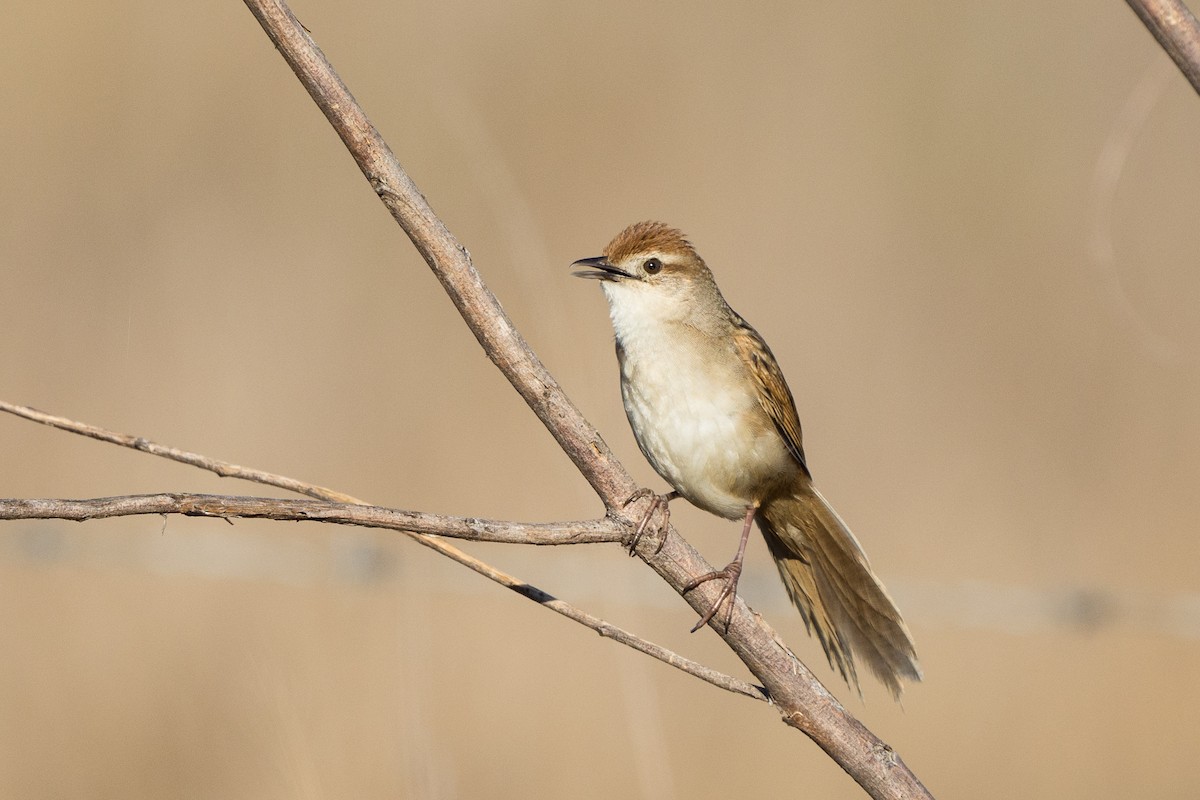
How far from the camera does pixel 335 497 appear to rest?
58.0 inches

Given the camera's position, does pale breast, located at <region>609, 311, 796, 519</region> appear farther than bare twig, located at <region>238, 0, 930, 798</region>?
Yes

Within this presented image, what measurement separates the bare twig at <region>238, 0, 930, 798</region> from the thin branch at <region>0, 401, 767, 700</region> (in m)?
0.07

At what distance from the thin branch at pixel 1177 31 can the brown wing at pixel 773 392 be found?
6.77 ft

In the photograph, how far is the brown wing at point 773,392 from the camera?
3.25 metres

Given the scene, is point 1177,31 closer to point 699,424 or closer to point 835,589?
point 835,589

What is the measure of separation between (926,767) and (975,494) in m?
1.75

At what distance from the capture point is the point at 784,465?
3178 millimetres

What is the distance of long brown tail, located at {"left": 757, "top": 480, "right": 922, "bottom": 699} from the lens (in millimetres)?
2543

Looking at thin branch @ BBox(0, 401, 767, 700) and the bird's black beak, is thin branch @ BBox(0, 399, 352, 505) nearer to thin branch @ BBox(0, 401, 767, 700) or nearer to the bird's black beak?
thin branch @ BBox(0, 401, 767, 700)

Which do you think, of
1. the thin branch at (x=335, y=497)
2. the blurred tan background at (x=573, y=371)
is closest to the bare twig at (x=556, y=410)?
the thin branch at (x=335, y=497)

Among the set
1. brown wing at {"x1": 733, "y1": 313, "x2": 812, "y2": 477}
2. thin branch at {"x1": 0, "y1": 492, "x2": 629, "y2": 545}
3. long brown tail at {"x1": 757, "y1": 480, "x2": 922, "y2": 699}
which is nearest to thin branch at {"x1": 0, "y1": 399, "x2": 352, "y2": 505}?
thin branch at {"x1": 0, "y1": 492, "x2": 629, "y2": 545}

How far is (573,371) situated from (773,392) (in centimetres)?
65

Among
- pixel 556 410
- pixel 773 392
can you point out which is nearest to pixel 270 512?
pixel 556 410

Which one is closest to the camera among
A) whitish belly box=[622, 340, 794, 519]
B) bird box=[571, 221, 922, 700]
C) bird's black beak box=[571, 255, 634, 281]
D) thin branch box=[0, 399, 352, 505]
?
thin branch box=[0, 399, 352, 505]
